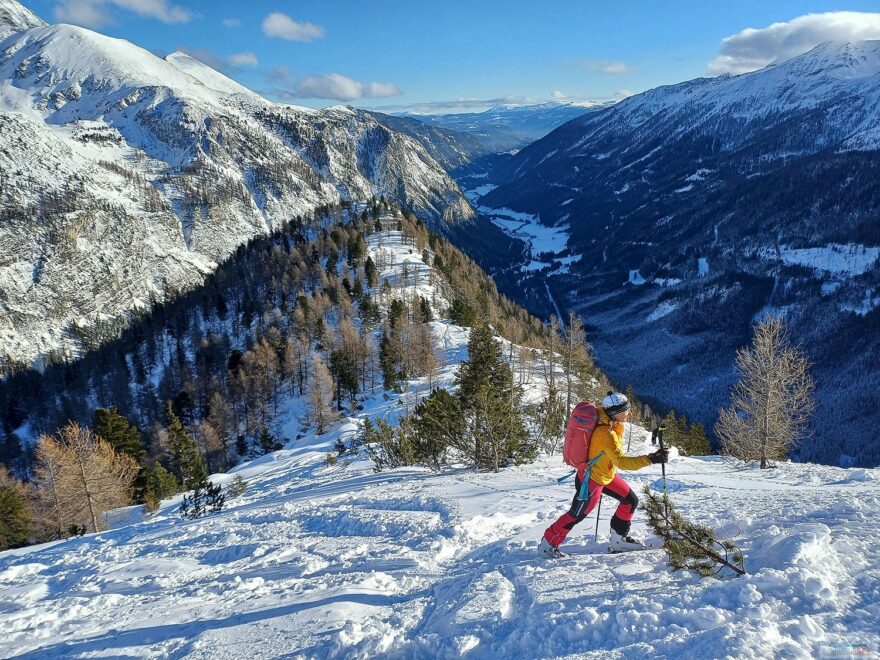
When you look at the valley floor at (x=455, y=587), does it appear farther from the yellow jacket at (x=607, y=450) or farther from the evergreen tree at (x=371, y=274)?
the evergreen tree at (x=371, y=274)

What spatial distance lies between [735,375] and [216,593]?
16602 centimetres

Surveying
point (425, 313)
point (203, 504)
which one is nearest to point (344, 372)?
point (425, 313)

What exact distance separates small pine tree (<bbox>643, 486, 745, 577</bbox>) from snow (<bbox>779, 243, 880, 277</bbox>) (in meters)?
218

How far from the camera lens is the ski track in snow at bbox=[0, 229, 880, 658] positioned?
6277 millimetres

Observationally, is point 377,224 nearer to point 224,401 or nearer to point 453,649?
point 224,401

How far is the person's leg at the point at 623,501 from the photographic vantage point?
8922mm

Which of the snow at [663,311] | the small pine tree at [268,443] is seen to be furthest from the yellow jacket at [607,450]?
the snow at [663,311]

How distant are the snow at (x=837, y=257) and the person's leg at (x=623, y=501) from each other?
217340 millimetres

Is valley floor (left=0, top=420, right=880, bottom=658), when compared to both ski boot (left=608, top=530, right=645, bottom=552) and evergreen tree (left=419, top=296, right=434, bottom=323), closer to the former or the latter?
ski boot (left=608, top=530, right=645, bottom=552)

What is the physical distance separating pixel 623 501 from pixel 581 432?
162 centimetres

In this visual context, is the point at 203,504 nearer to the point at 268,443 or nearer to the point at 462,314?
the point at 268,443

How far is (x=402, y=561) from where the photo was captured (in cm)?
1009

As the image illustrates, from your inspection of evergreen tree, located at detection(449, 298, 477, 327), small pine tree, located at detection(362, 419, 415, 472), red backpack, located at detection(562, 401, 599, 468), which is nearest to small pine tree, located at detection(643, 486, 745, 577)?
red backpack, located at detection(562, 401, 599, 468)

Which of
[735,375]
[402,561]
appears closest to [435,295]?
[402,561]
